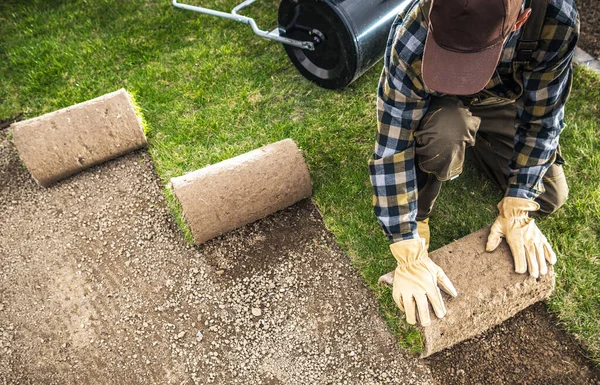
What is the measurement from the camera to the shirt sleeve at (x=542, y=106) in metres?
2.00

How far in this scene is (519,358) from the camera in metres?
2.52

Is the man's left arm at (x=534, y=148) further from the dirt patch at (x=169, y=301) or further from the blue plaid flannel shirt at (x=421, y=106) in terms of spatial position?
the dirt patch at (x=169, y=301)

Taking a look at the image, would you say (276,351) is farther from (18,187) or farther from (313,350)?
(18,187)

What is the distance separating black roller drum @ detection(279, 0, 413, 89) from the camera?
3.25 metres

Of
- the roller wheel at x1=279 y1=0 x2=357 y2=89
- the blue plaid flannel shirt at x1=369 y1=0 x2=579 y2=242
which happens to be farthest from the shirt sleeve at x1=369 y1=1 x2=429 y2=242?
the roller wheel at x1=279 y1=0 x2=357 y2=89

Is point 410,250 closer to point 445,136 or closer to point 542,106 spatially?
point 445,136

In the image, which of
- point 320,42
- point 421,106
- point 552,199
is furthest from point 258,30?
point 552,199

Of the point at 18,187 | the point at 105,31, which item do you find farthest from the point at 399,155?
the point at 105,31

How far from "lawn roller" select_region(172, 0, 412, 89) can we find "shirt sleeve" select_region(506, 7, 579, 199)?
49.4 inches

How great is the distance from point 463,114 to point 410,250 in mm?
707

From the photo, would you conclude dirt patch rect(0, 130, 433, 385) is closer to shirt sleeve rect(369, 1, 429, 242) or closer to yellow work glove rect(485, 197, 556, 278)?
shirt sleeve rect(369, 1, 429, 242)

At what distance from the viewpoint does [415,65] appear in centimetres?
207

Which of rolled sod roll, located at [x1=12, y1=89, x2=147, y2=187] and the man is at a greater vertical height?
the man

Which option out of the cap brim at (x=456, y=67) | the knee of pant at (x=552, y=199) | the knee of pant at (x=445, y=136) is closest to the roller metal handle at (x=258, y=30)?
the knee of pant at (x=445, y=136)
